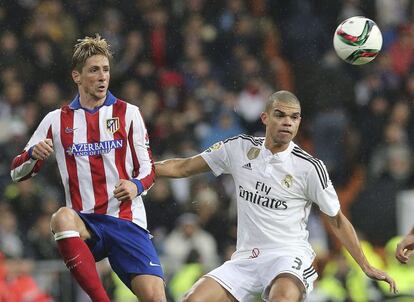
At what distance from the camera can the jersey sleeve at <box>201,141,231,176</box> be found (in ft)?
28.1

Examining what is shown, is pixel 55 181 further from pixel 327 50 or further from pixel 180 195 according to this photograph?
pixel 327 50

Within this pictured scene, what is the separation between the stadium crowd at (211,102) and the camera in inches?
488

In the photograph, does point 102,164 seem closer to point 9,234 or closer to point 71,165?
point 71,165

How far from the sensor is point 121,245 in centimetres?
797

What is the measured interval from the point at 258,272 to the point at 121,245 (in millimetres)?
1008

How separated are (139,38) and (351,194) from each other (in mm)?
3487

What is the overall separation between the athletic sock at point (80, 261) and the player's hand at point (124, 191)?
1.23 ft

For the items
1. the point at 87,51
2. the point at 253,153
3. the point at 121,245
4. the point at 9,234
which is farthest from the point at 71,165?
the point at 9,234

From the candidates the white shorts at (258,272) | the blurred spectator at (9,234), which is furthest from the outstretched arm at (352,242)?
the blurred spectator at (9,234)

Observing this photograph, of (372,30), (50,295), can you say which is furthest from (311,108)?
(372,30)

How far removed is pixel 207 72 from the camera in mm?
15023

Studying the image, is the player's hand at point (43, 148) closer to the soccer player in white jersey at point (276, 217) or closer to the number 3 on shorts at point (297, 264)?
the soccer player in white jersey at point (276, 217)

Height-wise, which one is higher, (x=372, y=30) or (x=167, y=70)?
(x=372, y=30)

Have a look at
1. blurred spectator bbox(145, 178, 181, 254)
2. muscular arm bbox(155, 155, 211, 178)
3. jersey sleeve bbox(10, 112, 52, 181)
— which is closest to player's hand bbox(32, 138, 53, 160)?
jersey sleeve bbox(10, 112, 52, 181)
